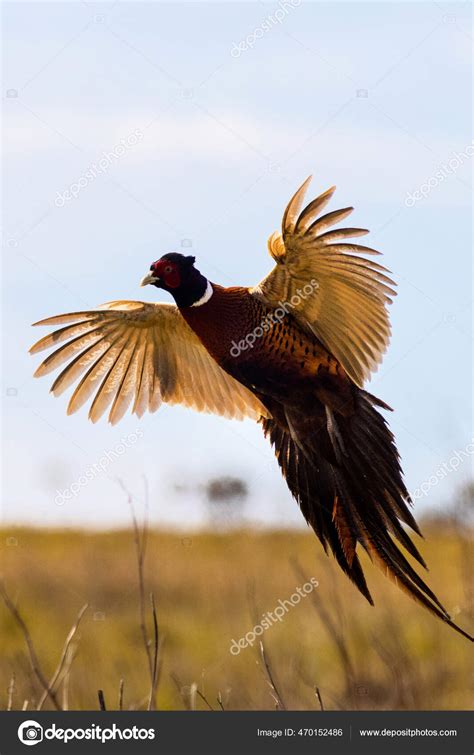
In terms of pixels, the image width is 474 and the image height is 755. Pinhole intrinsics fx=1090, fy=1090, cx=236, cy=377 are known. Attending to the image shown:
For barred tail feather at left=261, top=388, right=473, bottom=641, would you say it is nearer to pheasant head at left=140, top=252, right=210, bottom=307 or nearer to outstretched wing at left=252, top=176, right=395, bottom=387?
outstretched wing at left=252, top=176, right=395, bottom=387

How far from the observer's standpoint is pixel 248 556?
13.6 metres

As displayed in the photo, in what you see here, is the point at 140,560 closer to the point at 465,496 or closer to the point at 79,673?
the point at 465,496

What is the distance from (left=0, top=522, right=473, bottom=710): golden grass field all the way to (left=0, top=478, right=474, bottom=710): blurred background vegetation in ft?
0.06

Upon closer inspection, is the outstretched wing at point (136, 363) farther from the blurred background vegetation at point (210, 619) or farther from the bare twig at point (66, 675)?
the blurred background vegetation at point (210, 619)

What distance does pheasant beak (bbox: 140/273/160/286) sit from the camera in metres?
4.36

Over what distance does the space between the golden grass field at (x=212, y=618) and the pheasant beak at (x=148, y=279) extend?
14.2 ft

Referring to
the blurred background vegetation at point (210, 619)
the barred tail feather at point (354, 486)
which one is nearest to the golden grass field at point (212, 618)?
the blurred background vegetation at point (210, 619)

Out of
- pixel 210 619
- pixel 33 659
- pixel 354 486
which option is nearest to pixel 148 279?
pixel 354 486

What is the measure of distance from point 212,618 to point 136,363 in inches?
307

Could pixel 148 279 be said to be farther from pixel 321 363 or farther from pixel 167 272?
pixel 321 363

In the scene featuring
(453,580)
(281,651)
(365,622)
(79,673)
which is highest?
(453,580)

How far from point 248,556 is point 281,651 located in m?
2.68

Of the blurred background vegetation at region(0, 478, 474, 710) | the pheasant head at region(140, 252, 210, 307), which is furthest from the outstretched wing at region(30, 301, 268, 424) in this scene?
the blurred background vegetation at region(0, 478, 474, 710)
